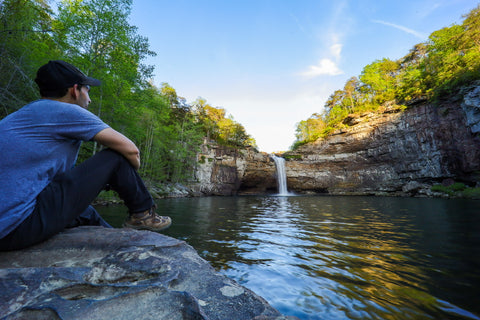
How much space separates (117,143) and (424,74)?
33.7 m

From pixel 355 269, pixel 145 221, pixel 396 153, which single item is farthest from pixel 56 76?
pixel 396 153

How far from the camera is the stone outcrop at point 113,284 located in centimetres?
87

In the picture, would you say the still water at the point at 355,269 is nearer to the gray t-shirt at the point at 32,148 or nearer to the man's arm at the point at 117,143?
the man's arm at the point at 117,143

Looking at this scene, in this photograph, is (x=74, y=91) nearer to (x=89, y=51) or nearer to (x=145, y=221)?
(x=145, y=221)

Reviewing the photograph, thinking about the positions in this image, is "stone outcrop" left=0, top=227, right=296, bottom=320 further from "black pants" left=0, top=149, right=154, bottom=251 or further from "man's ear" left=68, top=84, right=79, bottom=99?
"man's ear" left=68, top=84, right=79, bottom=99

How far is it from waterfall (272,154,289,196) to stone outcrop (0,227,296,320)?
2787cm

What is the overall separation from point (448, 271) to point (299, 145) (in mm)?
30511

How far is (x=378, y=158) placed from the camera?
25.3 metres

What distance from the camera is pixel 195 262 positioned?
1596 mm

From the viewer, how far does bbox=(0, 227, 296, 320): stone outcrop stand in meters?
0.87

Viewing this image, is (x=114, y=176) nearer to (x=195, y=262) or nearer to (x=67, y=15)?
(x=195, y=262)

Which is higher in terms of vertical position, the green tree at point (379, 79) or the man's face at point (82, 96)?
the green tree at point (379, 79)

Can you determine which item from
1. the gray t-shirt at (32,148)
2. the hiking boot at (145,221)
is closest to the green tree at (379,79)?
the hiking boot at (145,221)

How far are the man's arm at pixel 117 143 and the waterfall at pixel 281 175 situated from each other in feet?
91.6
